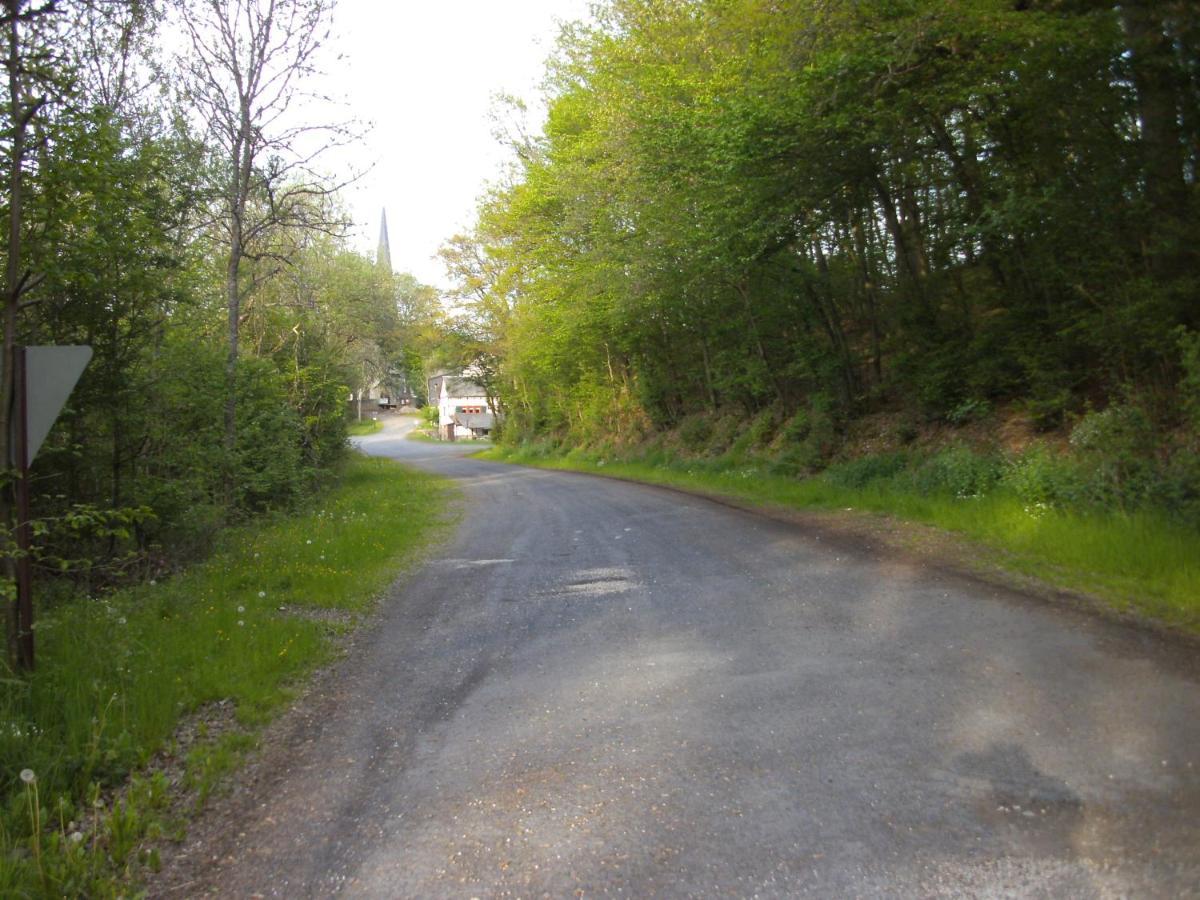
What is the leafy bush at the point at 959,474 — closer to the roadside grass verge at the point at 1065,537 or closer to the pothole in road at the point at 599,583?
the roadside grass verge at the point at 1065,537

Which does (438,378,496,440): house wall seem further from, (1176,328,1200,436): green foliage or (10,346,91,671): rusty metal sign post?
(10,346,91,671): rusty metal sign post

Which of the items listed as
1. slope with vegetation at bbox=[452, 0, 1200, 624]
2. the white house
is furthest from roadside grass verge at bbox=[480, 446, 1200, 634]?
the white house

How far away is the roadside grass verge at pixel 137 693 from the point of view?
11.4 feet

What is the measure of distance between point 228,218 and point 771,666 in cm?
1344

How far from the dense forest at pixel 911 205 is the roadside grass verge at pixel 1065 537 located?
2.31 ft

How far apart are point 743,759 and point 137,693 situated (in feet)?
12.2

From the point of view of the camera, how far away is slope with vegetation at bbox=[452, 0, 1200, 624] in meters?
9.05

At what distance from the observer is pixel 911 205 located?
1461 centimetres

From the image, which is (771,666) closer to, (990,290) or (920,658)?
(920,658)

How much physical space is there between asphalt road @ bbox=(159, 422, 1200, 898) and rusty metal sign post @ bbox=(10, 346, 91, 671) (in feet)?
6.01

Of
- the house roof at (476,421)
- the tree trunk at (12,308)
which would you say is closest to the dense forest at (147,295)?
the tree trunk at (12,308)

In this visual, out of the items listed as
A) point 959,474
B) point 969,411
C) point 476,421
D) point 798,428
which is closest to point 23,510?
point 959,474

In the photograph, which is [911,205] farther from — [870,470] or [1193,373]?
[1193,373]

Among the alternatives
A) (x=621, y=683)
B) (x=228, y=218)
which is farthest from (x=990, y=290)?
(x=228, y=218)
